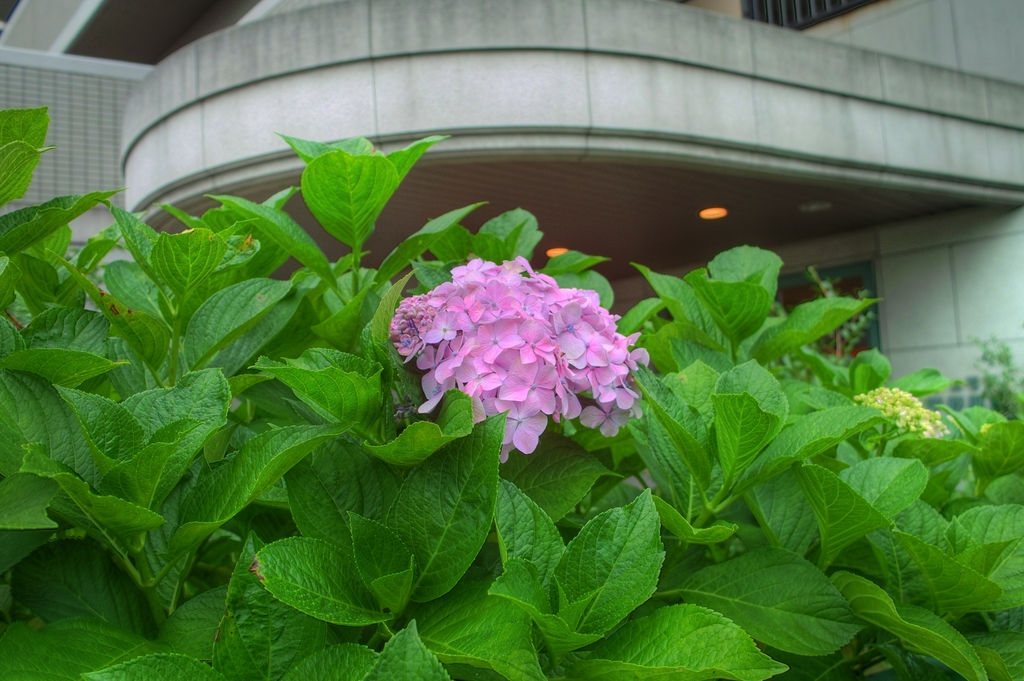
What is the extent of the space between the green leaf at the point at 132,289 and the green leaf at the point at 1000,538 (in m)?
0.87

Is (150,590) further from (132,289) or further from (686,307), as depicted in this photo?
(686,307)

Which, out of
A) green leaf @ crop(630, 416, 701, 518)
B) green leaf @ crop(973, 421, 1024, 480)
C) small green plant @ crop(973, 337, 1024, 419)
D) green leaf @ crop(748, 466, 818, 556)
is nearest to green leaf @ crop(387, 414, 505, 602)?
green leaf @ crop(630, 416, 701, 518)

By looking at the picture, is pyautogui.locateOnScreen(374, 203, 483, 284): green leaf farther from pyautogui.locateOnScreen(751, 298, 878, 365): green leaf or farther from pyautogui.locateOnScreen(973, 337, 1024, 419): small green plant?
pyautogui.locateOnScreen(973, 337, 1024, 419): small green plant

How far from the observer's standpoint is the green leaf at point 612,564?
54 centimetres

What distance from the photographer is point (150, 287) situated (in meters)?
0.90

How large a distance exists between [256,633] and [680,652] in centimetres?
28

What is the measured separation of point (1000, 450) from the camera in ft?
3.51

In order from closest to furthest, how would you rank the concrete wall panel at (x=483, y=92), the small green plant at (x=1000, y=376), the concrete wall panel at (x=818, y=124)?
the concrete wall panel at (x=483, y=92) < the concrete wall panel at (x=818, y=124) < the small green plant at (x=1000, y=376)

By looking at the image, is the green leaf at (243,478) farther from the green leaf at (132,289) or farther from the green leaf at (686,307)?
the green leaf at (686,307)

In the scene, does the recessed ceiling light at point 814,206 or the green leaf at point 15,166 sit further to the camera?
the recessed ceiling light at point 814,206

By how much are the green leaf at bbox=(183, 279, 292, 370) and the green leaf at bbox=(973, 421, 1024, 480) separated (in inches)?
37.9

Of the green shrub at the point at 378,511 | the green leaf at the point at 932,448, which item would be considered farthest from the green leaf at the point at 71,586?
the green leaf at the point at 932,448

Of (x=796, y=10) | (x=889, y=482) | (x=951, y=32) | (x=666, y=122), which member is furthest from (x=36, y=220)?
(x=796, y=10)

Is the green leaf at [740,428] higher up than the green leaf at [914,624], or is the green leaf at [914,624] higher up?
the green leaf at [740,428]
